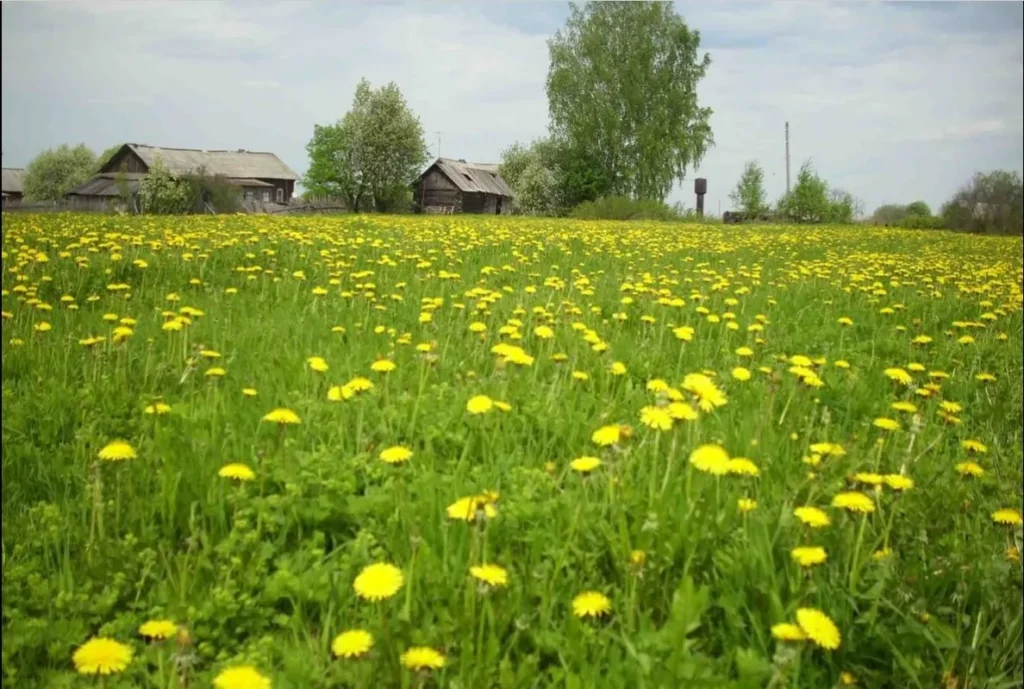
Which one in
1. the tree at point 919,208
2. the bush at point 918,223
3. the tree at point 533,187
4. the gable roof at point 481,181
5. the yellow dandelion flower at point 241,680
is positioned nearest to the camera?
the yellow dandelion flower at point 241,680

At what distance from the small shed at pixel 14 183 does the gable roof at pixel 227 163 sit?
0.47m

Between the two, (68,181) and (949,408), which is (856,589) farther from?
(68,181)

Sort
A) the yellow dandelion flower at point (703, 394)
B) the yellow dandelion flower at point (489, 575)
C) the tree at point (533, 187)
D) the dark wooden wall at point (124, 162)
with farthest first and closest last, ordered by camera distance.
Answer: the tree at point (533, 187) < the dark wooden wall at point (124, 162) < the yellow dandelion flower at point (703, 394) < the yellow dandelion flower at point (489, 575)

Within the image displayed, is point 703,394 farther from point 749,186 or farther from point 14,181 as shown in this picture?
point 749,186

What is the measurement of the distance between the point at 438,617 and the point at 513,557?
0.24 m

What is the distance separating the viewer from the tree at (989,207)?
11.9ft

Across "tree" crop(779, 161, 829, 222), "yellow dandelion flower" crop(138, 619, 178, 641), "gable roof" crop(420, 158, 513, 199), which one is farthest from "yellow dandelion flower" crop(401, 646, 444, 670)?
"tree" crop(779, 161, 829, 222)

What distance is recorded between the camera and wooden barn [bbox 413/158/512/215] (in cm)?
345

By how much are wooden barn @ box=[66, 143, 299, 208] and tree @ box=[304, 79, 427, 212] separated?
5.7 inches

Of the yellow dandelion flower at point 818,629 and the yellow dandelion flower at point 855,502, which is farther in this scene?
the yellow dandelion flower at point 855,502

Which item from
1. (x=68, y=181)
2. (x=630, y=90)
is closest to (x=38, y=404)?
(x=68, y=181)

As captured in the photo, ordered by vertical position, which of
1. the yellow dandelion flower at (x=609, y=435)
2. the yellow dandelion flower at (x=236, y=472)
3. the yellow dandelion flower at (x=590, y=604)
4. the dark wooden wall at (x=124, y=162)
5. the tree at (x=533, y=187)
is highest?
the tree at (x=533, y=187)

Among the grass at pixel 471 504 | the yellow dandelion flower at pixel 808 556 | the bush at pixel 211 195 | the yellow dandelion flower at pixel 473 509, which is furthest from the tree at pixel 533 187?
the yellow dandelion flower at pixel 808 556

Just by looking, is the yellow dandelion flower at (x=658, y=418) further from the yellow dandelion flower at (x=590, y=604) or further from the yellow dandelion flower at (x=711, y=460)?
the yellow dandelion flower at (x=590, y=604)
